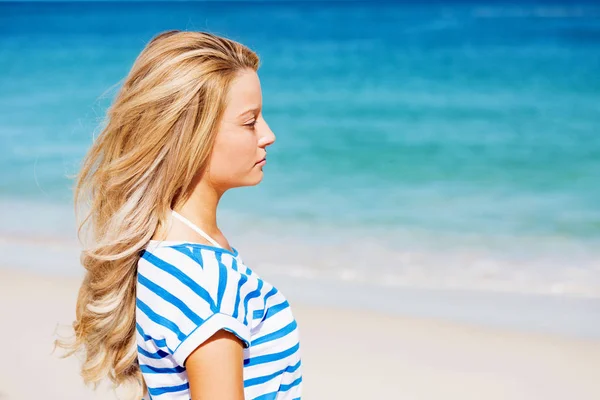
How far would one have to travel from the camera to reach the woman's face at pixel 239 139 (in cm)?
209

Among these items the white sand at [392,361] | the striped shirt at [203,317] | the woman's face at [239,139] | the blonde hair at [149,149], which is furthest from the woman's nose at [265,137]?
the white sand at [392,361]

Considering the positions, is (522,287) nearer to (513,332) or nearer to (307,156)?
(513,332)

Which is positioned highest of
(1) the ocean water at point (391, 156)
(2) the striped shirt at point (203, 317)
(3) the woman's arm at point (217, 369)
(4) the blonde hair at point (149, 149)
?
(1) the ocean water at point (391, 156)

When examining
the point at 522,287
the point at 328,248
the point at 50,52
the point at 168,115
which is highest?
the point at 50,52

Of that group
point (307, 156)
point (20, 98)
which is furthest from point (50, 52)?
point (307, 156)

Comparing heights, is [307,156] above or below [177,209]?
above

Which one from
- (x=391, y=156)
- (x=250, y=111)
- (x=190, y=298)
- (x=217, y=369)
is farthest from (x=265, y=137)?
(x=391, y=156)

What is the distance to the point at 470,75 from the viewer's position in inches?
794

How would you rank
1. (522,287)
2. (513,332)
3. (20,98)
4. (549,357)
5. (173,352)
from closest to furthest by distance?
(173,352), (549,357), (513,332), (522,287), (20,98)

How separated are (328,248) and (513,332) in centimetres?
251

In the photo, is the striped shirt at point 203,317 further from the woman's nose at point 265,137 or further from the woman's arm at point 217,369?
the woman's nose at point 265,137

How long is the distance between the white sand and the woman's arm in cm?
310

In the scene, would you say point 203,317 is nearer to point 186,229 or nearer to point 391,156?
point 186,229

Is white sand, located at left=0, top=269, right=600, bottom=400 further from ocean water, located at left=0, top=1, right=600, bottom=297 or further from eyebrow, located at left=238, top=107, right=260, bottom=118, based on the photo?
eyebrow, located at left=238, top=107, right=260, bottom=118
